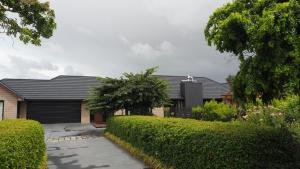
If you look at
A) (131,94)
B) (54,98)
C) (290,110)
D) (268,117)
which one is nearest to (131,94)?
(131,94)

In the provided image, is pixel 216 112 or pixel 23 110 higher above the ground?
pixel 23 110

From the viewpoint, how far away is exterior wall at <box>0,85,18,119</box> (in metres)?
25.3

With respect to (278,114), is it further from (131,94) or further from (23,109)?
(23,109)

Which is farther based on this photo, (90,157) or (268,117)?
(90,157)

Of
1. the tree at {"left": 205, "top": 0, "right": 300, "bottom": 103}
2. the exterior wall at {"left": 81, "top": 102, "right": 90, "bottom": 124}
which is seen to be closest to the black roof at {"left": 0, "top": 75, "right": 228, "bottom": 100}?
the exterior wall at {"left": 81, "top": 102, "right": 90, "bottom": 124}

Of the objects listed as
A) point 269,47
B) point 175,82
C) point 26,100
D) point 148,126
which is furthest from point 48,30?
point 175,82

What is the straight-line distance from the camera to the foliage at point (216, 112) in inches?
770

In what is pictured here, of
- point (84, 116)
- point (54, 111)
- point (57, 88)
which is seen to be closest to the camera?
point (54, 111)

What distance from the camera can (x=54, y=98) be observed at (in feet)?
91.8

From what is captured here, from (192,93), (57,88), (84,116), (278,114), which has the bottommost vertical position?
(84,116)

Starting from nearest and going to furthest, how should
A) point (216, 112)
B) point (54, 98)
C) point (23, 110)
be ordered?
point (216, 112) → point (23, 110) → point (54, 98)

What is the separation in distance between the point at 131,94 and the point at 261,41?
48.4 feet

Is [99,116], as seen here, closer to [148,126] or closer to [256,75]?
[148,126]

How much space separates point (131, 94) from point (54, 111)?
13.9 m
